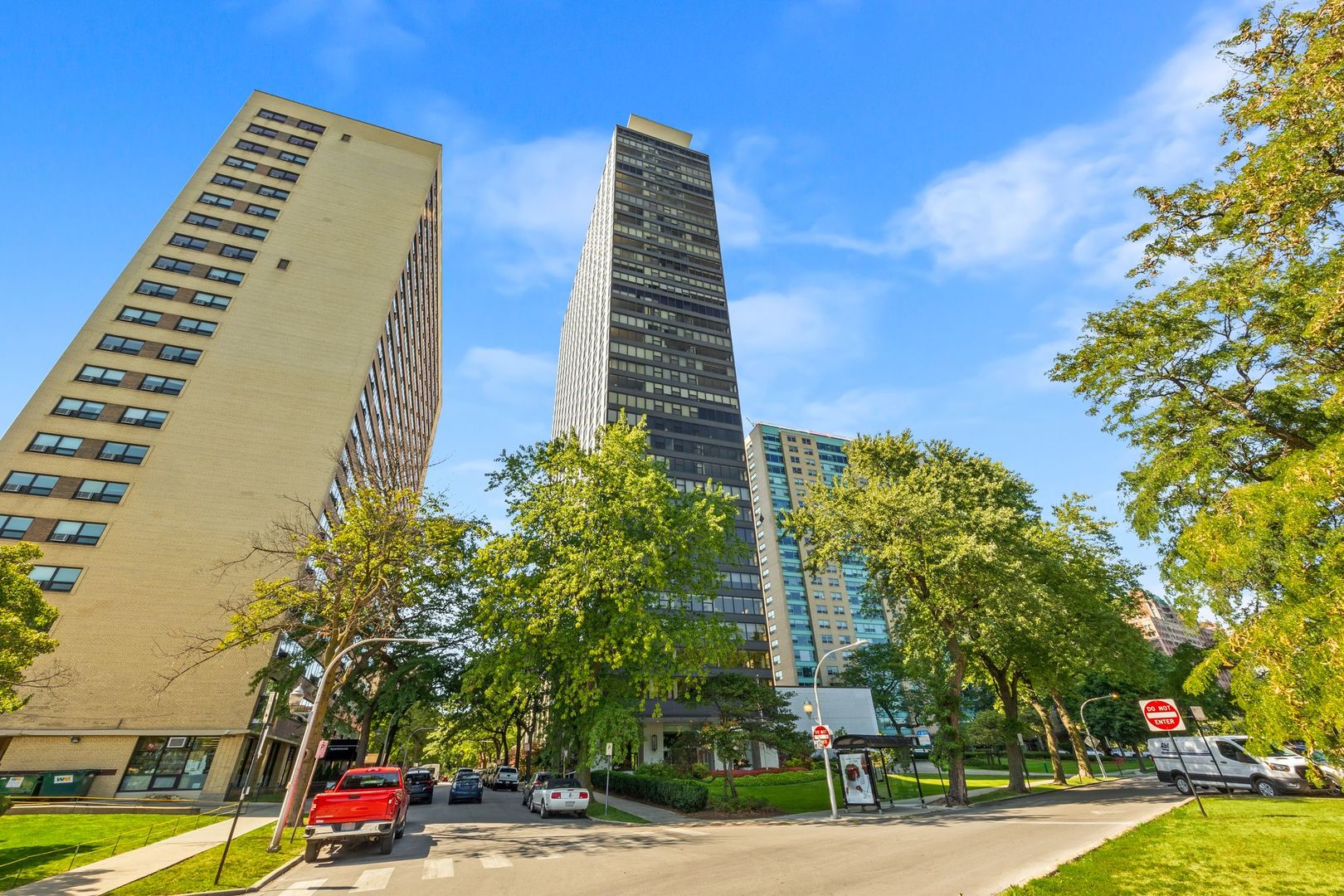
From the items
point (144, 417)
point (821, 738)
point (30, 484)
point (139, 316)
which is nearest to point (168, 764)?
point (30, 484)

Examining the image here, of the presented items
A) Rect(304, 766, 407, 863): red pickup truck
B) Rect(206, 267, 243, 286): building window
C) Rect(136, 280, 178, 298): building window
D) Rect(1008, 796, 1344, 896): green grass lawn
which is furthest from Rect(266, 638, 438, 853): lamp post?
Rect(206, 267, 243, 286): building window

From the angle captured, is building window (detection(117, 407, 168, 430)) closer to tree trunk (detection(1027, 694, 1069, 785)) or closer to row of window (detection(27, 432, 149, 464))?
row of window (detection(27, 432, 149, 464))

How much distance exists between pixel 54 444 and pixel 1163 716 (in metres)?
56.2

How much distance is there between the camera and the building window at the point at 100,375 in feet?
123

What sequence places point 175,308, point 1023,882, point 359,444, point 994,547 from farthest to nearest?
point 359,444
point 175,308
point 994,547
point 1023,882

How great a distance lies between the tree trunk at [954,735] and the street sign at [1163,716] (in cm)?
824

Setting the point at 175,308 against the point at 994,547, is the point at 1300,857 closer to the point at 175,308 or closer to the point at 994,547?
the point at 994,547

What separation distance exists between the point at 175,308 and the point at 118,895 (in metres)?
46.2

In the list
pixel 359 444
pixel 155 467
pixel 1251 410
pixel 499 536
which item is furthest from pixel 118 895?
pixel 359 444

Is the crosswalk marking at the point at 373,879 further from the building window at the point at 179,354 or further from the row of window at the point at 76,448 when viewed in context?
the building window at the point at 179,354

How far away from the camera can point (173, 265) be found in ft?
144

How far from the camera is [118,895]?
9562mm

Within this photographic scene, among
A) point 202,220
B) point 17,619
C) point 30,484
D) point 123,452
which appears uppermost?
point 202,220

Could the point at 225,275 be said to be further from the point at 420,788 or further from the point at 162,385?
the point at 420,788
